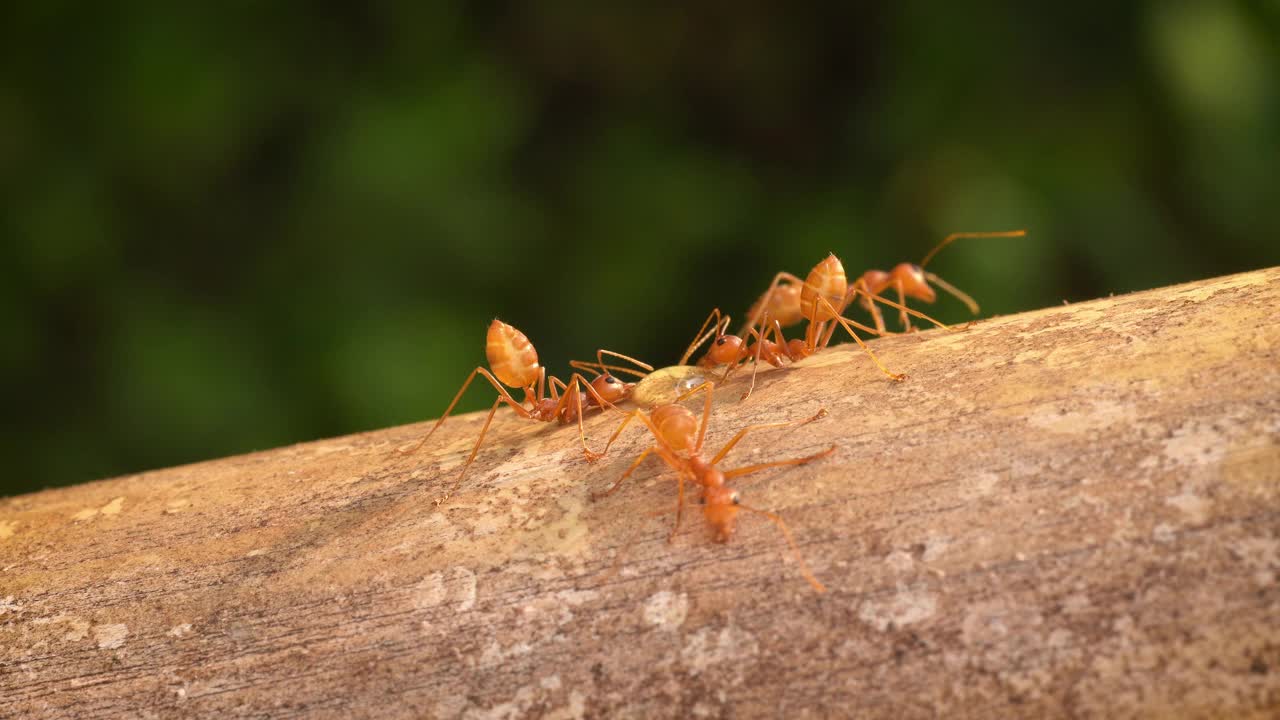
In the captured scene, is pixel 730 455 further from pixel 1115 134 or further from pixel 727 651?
pixel 1115 134

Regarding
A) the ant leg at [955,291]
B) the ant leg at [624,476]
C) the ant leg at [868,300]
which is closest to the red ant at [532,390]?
the ant leg at [624,476]

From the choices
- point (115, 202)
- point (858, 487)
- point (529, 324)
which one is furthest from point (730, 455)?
point (115, 202)

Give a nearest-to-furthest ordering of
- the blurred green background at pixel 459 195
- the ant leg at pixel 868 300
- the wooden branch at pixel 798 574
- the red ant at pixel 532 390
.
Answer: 1. the wooden branch at pixel 798 574
2. the red ant at pixel 532 390
3. the ant leg at pixel 868 300
4. the blurred green background at pixel 459 195

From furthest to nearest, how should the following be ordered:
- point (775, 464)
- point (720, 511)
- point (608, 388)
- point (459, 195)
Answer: point (459, 195), point (608, 388), point (775, 464), point (720, 511)

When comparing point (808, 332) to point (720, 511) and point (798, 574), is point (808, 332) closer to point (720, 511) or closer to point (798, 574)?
point (720, 511)

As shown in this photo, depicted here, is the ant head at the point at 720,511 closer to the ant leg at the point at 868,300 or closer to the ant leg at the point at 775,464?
the ant leg at the point at 775,464

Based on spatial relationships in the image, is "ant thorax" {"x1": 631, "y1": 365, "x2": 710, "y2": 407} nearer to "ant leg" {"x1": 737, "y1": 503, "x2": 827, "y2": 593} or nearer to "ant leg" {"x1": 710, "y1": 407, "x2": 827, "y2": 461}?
"ant leg" {"x1": 710, "y1": 407, "x2": 827, "y2": 461}

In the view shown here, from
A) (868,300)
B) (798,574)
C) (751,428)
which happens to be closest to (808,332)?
(868,300)
